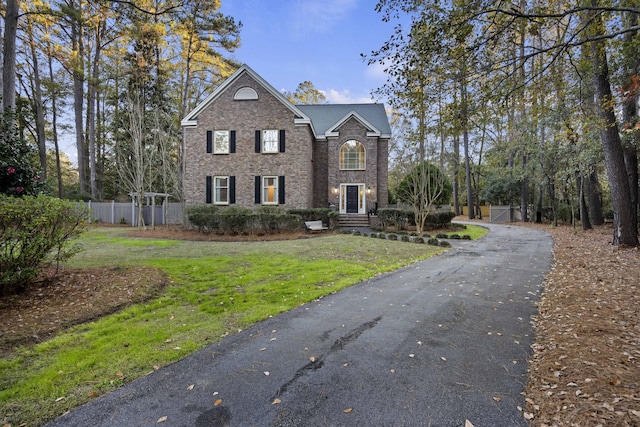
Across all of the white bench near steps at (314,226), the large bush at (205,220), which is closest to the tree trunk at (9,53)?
the large bush at (205,220)

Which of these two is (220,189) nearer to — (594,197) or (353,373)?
(353,373)

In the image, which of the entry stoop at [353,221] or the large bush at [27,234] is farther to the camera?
the entry stoop at [353,221]

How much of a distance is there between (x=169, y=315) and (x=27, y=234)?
2450mm

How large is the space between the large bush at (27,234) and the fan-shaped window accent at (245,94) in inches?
579

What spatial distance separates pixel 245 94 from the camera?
18391mm

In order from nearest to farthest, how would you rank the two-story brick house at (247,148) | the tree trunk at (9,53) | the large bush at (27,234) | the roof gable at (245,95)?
the large bush at (27,234) → the tree trunk at (9,53) → the roof gable at (245,95) → the two-story brick house at (247,148)

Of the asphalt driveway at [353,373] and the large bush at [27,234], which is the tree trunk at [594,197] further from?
the large bush at [27,234]

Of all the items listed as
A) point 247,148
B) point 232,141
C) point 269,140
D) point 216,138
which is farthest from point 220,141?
point 269,140

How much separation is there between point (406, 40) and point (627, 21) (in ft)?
21.9

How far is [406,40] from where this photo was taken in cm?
486

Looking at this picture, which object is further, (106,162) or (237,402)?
(106,162)

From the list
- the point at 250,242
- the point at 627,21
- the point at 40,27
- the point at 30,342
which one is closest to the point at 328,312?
the point at 30,342

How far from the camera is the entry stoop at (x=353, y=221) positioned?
18766 mm

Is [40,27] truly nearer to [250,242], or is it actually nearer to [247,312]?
[250,242]
